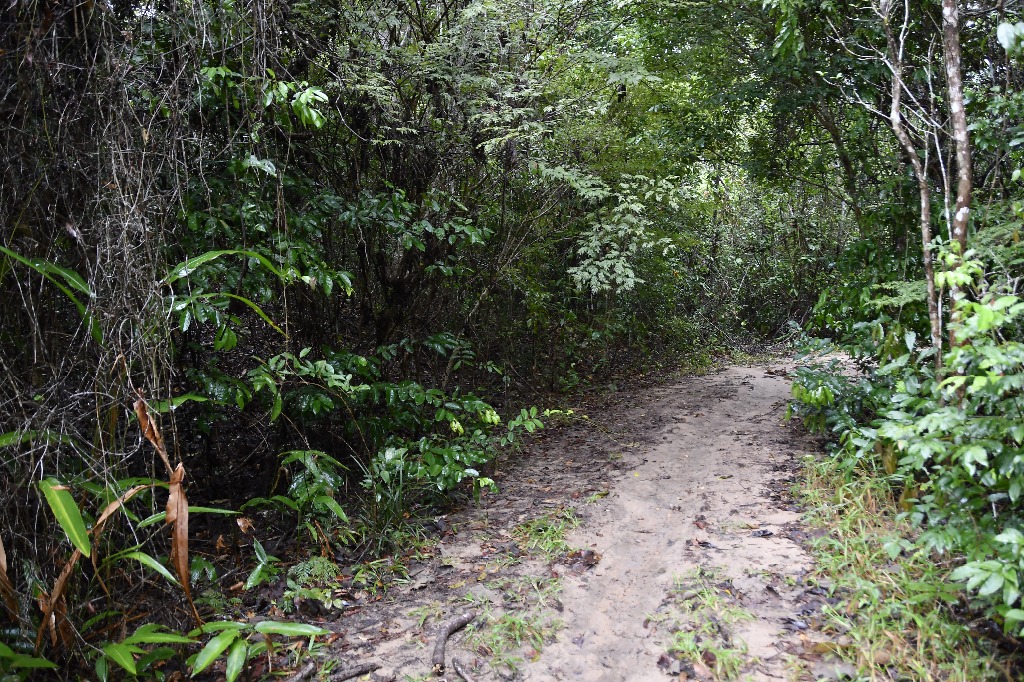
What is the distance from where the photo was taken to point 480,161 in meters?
5.60

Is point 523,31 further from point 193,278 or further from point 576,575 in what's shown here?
point 576,575

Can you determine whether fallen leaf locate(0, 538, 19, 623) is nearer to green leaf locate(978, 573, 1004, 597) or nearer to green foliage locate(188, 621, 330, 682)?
green foliage locate(188, 621, 330, 682)

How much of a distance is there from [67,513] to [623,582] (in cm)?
270

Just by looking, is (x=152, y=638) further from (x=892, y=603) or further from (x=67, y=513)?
(x=892, y=603)

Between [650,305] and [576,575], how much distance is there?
7.05 m

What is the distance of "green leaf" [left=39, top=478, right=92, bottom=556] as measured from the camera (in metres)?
1.99

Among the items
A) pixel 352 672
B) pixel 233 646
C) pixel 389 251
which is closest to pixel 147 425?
pixel 233 646

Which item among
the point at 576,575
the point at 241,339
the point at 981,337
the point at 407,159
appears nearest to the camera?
the point at 981,337

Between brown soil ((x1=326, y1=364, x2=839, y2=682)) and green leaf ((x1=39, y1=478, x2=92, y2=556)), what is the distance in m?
1.41

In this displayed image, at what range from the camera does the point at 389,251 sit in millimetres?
5504

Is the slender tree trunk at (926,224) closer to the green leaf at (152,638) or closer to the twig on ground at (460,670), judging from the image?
the twig on ground at (460,670)

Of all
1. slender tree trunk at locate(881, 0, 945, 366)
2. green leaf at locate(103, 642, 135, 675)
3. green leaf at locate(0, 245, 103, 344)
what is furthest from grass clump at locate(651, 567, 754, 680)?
green leaf at locate(0, 245, 103, 344)

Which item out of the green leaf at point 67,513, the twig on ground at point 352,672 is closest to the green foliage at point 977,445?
the twig on ground at point 352,672

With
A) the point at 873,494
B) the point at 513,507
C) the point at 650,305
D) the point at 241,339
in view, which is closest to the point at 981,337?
the point at 873,494
